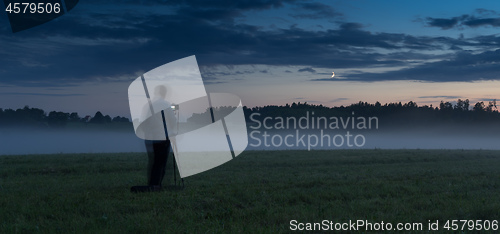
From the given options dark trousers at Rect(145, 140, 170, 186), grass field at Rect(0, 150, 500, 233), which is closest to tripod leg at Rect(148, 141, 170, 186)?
dark trousers at Rect(145, 140, 170, 186)

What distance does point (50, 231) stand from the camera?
7125mm

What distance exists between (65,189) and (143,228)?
18.7ft

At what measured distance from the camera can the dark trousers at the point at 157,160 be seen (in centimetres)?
1171

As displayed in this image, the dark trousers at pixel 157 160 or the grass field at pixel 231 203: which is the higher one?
the dark trousers at pixel 157 160

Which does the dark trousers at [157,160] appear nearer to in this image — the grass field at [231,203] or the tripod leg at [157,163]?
the tripod leg at [157,163]

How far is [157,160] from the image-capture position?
38.6ft

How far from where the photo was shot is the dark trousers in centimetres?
1171

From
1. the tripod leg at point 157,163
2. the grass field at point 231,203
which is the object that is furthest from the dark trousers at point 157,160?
the grass field at point 231,203

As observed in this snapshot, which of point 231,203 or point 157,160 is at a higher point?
point 157,160

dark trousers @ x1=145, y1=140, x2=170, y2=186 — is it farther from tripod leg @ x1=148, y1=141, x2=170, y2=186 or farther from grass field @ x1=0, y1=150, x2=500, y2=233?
grass field @ x1=0, y1=150, x2=500, y2=233

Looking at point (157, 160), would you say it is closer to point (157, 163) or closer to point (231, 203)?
point (157, 163)

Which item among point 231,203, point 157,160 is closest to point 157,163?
point 157,160

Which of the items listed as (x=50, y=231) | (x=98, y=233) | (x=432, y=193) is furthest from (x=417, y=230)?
(x=50, y=231)

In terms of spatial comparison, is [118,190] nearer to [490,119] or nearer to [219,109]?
[219,109]
